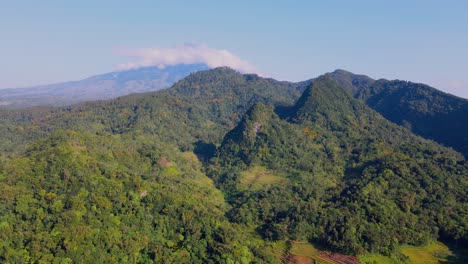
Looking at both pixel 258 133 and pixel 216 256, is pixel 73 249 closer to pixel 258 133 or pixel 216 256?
pixel 216 256

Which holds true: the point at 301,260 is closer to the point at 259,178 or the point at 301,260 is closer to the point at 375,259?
the point at 375,259

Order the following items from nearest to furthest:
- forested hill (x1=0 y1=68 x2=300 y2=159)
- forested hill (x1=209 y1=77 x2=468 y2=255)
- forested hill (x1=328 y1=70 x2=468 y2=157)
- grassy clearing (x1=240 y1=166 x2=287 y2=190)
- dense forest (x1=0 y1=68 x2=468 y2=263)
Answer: dense forest (x1=0 y1=68 x2=468 y2=263) → forested hill (x1=209 y1=77 x2=468 y2=255) → grassy clearing (x1=240 y1=166 x2=287 y2=190) → forested hill (x1=0 y1=68 x2=300 y2=159) → forested hill (x1=328 y1=70 x2=468 y2=157)

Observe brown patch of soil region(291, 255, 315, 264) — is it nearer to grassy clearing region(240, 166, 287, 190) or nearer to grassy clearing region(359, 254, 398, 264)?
grassy clearing region(359, 254, 398, 264)

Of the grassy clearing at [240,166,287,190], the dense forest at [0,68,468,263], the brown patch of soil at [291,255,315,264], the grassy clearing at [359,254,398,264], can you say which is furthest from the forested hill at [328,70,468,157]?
the brown patch of soil at [291,255,315,264]

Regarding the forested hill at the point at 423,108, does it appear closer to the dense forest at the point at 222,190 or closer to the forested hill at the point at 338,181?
the forested hill at the point at 338,181

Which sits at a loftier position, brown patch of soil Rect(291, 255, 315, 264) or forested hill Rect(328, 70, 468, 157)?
forested hill Rect(328, 70, 468, 157)

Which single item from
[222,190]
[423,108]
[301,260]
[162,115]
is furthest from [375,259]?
[423,108]
